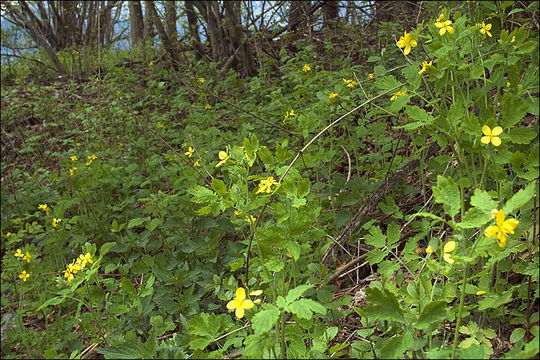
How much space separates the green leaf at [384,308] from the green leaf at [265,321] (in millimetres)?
225

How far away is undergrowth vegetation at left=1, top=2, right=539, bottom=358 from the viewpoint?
1192 mm

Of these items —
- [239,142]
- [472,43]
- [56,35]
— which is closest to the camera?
[472,43]

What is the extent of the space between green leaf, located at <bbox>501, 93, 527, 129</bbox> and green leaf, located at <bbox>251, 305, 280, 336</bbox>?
0.80 metres

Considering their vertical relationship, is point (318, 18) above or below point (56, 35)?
below

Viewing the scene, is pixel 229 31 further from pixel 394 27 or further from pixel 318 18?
pixel 394 27

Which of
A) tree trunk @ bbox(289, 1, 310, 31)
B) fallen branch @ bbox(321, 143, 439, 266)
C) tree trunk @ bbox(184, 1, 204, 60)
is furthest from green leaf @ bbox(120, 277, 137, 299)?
tree trunk @ bbox(289, 1, 310, 31)

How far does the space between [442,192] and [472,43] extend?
0.68m

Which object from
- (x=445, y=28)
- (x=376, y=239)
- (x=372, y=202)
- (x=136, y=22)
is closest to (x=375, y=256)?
(x=376, y=239)

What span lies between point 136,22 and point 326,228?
8252 mm

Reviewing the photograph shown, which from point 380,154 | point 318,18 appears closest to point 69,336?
point 380,154

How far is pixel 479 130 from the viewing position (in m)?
1.21

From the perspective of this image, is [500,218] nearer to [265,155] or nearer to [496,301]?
[496,301]

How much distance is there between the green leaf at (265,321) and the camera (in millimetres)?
955

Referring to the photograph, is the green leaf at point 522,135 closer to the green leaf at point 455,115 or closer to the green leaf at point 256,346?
the green leaf at point 455,115
